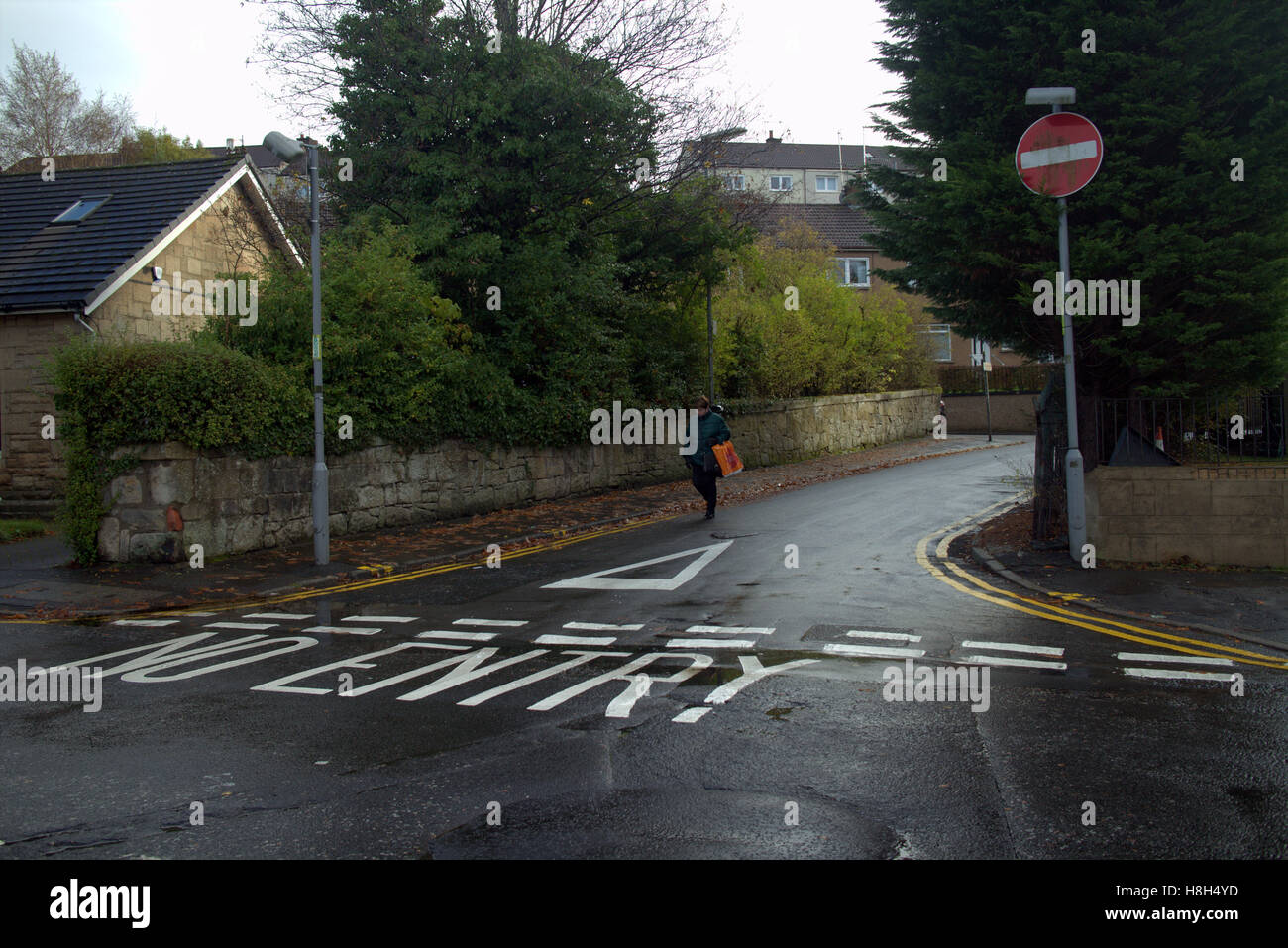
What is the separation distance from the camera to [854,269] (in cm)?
5947

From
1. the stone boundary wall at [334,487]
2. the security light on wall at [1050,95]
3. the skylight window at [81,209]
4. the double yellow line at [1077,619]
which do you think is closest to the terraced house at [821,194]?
the security light on wall at [1050,95]

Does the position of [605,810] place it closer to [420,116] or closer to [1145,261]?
[1145,261]

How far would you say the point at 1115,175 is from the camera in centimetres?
1209

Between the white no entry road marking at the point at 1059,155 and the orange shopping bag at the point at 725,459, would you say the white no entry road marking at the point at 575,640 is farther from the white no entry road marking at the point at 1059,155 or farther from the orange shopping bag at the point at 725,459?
the orange shopping bag at the point at 725,459

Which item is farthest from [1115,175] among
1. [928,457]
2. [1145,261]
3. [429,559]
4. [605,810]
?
[928,457]

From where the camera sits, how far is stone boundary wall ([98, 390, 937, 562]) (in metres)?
13.0

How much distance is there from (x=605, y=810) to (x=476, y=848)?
2.19ft

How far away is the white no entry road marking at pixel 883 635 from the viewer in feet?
28.0

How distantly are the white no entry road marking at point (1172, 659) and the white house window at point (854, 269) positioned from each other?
172ft

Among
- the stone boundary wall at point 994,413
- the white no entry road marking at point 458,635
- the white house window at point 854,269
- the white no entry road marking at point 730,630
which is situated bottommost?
the white no entry road marking at point 458,635

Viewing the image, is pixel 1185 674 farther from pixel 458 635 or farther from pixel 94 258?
pixel 94 258

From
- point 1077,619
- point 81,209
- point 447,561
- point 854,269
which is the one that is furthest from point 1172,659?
point 854,269

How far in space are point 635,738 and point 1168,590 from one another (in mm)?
7084

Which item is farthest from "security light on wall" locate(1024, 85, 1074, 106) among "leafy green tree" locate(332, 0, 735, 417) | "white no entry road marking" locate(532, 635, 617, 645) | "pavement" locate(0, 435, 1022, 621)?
"leafy green tree" locate(332, 0, 735, 417)
